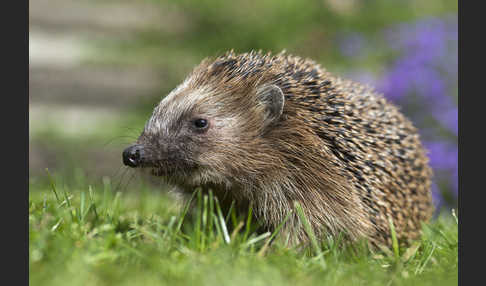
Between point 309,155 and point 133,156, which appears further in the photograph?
point 309,155

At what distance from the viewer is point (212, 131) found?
4582 mm

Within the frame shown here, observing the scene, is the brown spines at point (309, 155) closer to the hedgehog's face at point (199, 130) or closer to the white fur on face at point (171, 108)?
the hedgehog's face at point (199, 130)

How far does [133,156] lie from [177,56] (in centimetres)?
621

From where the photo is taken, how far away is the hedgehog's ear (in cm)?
460

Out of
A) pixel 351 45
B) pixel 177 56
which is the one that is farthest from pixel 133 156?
pixel 351 45

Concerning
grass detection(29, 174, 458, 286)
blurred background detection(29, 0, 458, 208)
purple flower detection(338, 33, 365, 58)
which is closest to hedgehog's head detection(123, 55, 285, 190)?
grass detection(29, 174, 458, 286)

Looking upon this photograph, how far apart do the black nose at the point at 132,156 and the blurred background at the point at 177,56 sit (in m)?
4.13

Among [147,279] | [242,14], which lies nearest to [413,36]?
[242,14]

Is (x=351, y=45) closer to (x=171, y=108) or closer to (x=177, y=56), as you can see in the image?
(x=177, y=56)

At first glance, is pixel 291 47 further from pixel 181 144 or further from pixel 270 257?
pixel 270 257

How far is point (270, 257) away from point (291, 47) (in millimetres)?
6944

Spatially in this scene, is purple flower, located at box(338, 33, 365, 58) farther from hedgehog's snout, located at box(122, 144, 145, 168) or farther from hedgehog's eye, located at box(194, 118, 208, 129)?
hedgehog's snout, located at box(122, 144, 145, 168)

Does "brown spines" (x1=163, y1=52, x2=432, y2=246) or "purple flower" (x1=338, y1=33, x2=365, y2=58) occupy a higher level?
"purple flower" (x1=338, y1=33, x2=365, y2=58)

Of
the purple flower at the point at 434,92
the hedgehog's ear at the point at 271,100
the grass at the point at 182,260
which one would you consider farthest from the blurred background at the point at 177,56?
the grass at the point at 182,260
